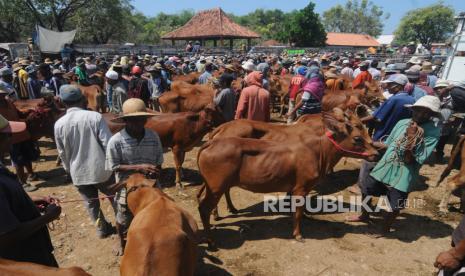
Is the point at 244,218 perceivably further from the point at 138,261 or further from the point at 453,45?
the point at 453,45

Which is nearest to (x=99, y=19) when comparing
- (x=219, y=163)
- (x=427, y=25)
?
(x=219, y=163)

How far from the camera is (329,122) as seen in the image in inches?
202

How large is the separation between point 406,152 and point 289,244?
211 cm

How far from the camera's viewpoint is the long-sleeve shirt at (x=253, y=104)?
6.86 meters

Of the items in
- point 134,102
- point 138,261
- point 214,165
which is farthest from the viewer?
point 214,165

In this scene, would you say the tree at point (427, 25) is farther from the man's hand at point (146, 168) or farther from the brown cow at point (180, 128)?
the man's hand at point (146, 168)

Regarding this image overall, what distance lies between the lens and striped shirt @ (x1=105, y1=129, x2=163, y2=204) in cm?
388

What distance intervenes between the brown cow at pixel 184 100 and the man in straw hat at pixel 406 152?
20.2 ft

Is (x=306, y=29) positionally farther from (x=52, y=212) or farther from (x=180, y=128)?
(x=52, y=212)

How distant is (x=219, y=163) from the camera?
469 cm

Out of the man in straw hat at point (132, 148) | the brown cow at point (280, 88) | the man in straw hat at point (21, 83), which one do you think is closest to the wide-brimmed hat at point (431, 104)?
the man in straw hat at point (132, 148)

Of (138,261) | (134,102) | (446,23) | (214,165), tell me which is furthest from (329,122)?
(446,23)

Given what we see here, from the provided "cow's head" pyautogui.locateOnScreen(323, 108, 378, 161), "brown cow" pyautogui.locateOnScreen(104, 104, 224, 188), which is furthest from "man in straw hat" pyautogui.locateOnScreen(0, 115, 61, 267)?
"brown cow" pyautogui.locateOnScreen(104, 104, 224, 188)

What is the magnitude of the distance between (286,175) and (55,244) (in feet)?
11.8
